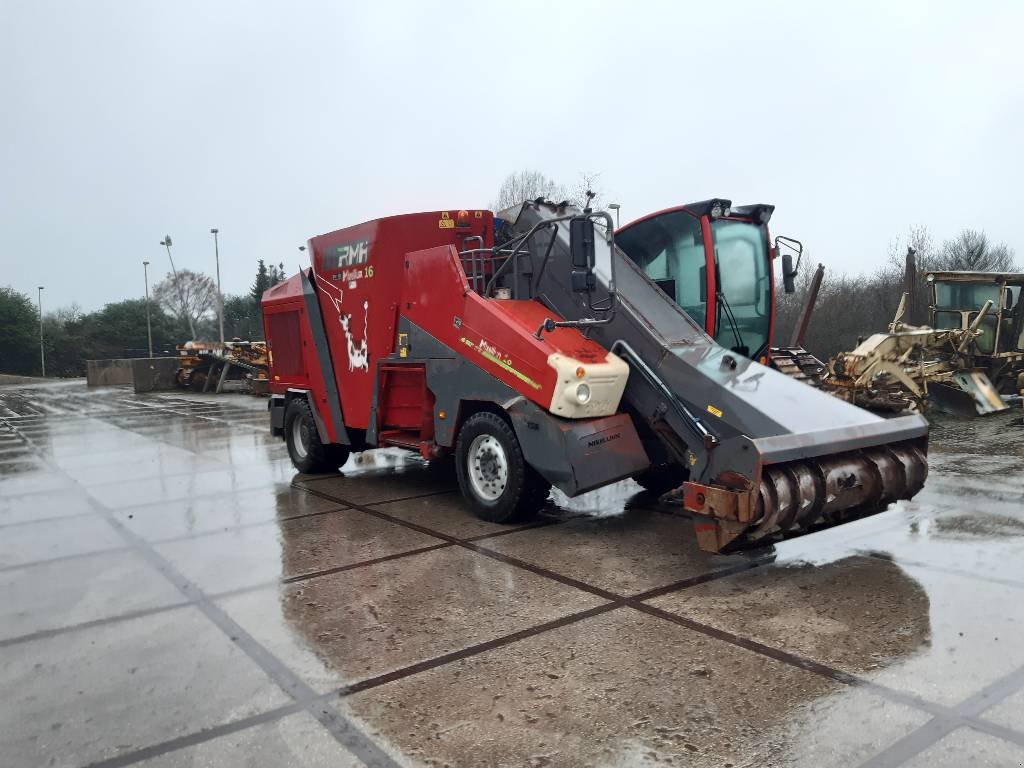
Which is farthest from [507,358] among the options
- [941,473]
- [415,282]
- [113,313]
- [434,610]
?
[113,313]

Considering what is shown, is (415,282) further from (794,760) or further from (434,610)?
(794,760)

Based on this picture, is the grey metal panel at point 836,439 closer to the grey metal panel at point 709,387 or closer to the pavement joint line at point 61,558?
the grey metal panel at point 709,387

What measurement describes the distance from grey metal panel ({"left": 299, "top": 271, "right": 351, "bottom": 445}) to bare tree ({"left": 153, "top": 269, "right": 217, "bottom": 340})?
68710mm

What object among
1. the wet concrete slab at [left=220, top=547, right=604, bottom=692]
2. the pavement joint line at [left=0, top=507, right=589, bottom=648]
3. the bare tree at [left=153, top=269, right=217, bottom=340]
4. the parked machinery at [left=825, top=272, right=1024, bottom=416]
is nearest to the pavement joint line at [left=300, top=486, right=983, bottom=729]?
the wet concrete slab at [left=220, top=547, right=604, bottom=692]

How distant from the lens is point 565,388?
565 centimetres

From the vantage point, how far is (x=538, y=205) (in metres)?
7.11

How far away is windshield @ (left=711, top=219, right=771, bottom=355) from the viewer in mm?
6949

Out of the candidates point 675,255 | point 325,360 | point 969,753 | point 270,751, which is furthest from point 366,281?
point 969,753

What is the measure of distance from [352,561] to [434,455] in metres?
1.69

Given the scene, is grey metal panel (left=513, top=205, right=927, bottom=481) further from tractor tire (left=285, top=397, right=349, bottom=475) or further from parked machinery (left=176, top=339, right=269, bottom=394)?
parked machinery (left=176, top=339, right=269, bottom=394)

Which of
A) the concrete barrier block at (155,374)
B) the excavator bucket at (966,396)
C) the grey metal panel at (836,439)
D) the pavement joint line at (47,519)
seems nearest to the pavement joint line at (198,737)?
the grey metal panel at (836,439)

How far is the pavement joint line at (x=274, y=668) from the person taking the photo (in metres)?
3.05

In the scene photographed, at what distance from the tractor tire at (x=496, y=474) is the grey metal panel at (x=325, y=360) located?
2179mm

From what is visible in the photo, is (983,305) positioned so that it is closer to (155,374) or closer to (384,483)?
(384,483)
